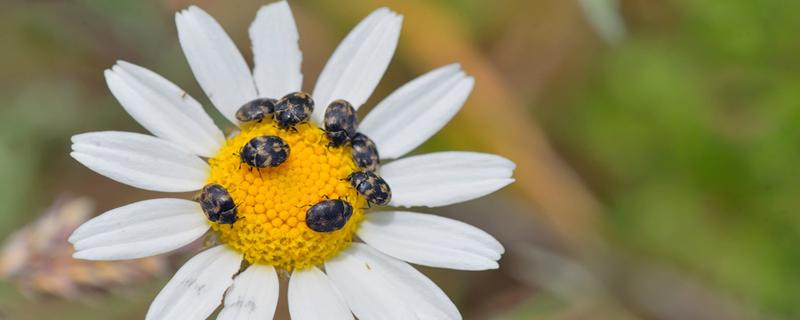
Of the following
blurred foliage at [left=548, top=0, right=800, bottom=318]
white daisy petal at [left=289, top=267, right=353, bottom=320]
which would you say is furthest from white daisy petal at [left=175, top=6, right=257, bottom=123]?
blurred foliage at [left=548, top=0, right=800, bottom=318]

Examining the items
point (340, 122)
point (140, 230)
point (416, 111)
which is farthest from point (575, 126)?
point (140, 230)

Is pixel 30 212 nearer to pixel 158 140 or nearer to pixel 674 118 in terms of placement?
pixel 158 140

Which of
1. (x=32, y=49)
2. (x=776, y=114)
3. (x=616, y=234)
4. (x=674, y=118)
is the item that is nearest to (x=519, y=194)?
(x=616, y=234)

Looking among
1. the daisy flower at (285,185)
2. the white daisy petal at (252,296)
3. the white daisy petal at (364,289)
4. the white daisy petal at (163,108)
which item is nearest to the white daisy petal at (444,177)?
the daisy flower at (285,185)

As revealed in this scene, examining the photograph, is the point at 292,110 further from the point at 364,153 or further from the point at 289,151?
the point at 364,153

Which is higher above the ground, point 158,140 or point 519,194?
point 519,194
